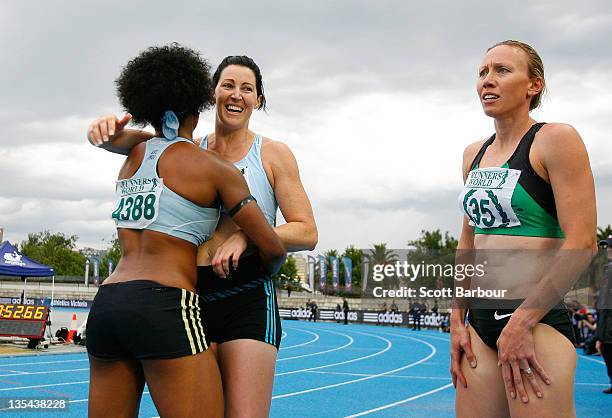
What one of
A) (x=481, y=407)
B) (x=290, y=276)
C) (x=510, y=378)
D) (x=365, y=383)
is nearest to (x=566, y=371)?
(x=510, y=378)

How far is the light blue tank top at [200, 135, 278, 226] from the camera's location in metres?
2.90

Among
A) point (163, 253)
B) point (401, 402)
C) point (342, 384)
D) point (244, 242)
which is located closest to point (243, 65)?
point (244, 242)

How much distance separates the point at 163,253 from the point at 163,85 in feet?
2.17

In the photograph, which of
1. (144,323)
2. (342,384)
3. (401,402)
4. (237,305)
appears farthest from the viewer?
(342,384)

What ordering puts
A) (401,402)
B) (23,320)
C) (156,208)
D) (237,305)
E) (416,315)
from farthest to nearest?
(416,315) → (23,320) → (401,402) → (237,305) → (156,208)

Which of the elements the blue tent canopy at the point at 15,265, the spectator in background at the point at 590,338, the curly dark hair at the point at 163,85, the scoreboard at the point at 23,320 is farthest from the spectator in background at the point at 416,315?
the curly dark hair at the point at 163,85

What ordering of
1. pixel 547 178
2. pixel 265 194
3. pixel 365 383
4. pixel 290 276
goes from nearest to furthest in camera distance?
pixel 547 178, pixel 265 194, pixel 365 383, pixel 290 276

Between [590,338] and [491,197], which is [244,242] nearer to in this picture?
[491,197]

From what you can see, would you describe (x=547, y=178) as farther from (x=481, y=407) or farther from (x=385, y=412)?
(x=385, y=412)

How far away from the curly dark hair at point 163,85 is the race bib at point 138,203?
300mm

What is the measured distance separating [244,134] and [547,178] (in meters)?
1.39

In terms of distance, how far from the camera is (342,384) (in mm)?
10406

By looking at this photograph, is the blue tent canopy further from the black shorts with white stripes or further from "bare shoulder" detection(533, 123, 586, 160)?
"bare shoulder" detection(533, 123, 586, 160)

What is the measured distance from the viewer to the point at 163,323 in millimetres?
2275
